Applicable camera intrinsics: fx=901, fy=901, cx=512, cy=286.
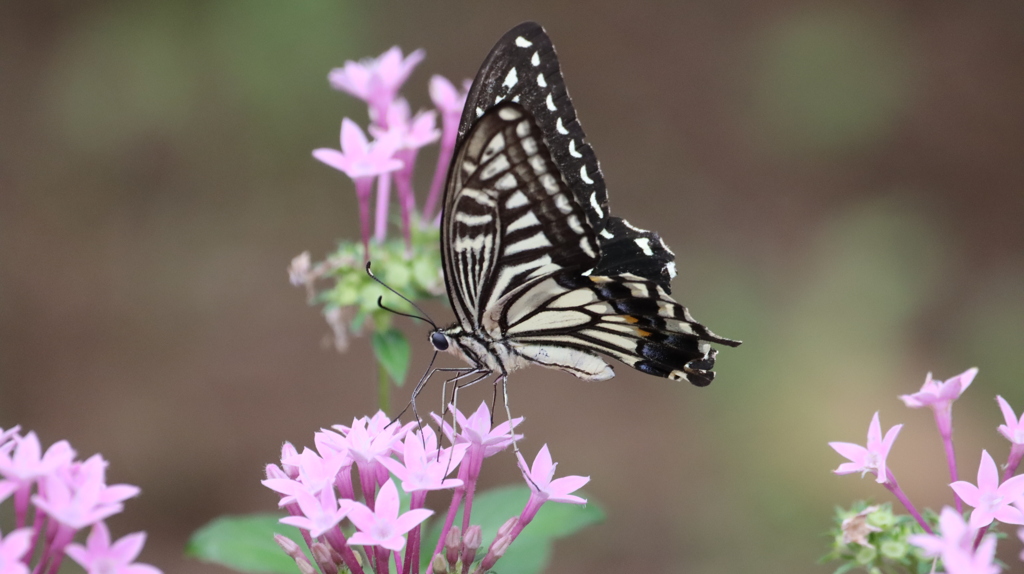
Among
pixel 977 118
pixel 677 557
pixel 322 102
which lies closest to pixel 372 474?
pixel 677 557

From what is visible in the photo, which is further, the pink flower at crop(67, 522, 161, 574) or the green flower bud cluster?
the green flower bud cluster

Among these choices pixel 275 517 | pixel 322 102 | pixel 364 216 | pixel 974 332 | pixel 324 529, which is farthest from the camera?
pixel 322 102

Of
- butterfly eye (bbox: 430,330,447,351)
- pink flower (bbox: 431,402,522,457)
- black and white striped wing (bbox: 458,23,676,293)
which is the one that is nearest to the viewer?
pink flower (bbox: 431,402,522,457)

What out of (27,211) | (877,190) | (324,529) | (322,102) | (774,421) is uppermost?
(322,102)

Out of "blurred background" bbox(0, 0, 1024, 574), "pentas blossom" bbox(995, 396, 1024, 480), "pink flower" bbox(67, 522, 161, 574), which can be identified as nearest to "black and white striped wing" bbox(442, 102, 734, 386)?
"pentas blossom" bbox(995, 396, 1024, 480)

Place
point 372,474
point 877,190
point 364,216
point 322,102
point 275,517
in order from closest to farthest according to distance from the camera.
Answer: point 372,474
point 275,517
point 364,216
point 322,102
point 877,190

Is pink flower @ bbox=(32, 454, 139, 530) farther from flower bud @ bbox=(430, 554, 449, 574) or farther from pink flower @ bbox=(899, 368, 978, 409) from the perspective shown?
pink flower @ bbox=(899, 368, 978, 409)

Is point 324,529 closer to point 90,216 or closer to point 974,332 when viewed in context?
point 974,332
